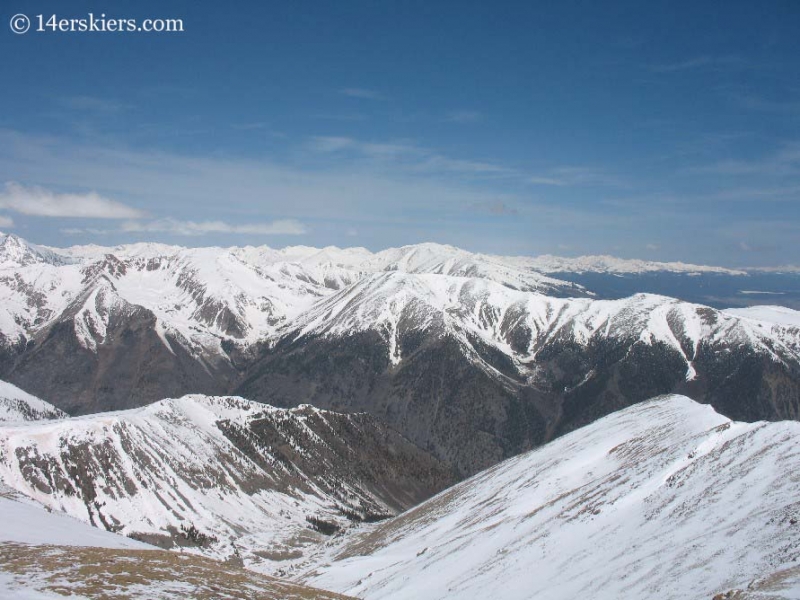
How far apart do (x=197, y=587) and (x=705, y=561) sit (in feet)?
145

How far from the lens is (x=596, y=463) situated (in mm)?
125812

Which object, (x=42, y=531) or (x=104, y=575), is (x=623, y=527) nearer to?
(x=104, y=575)

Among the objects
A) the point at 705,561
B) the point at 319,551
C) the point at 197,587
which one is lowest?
the point at 319,551

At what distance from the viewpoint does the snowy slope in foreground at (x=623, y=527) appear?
184ft

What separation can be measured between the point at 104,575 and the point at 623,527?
2385 inches

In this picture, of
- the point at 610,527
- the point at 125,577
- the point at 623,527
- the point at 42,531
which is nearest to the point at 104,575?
the point at 125,577

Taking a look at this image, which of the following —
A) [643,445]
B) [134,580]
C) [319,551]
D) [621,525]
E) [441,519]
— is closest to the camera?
[134,580]

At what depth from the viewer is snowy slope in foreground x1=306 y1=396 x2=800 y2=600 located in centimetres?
5619

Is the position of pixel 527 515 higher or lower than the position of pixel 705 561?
lower

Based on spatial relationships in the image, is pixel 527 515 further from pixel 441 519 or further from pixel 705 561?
pixel 705 561

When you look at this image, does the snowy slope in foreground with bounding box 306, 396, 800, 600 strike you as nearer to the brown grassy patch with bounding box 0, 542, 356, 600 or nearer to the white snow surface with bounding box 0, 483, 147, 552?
the brown grassy patch with bounding box 0, 542, 356, 600

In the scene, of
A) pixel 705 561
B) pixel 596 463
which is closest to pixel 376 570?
pixel 596 463

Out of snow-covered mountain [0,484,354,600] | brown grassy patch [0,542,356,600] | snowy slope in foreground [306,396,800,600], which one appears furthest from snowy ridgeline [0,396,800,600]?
brown grassy patch [0,542,356,600]

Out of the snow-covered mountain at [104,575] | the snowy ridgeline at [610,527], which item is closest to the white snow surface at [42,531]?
the snow-covered mountain at [104,575]
